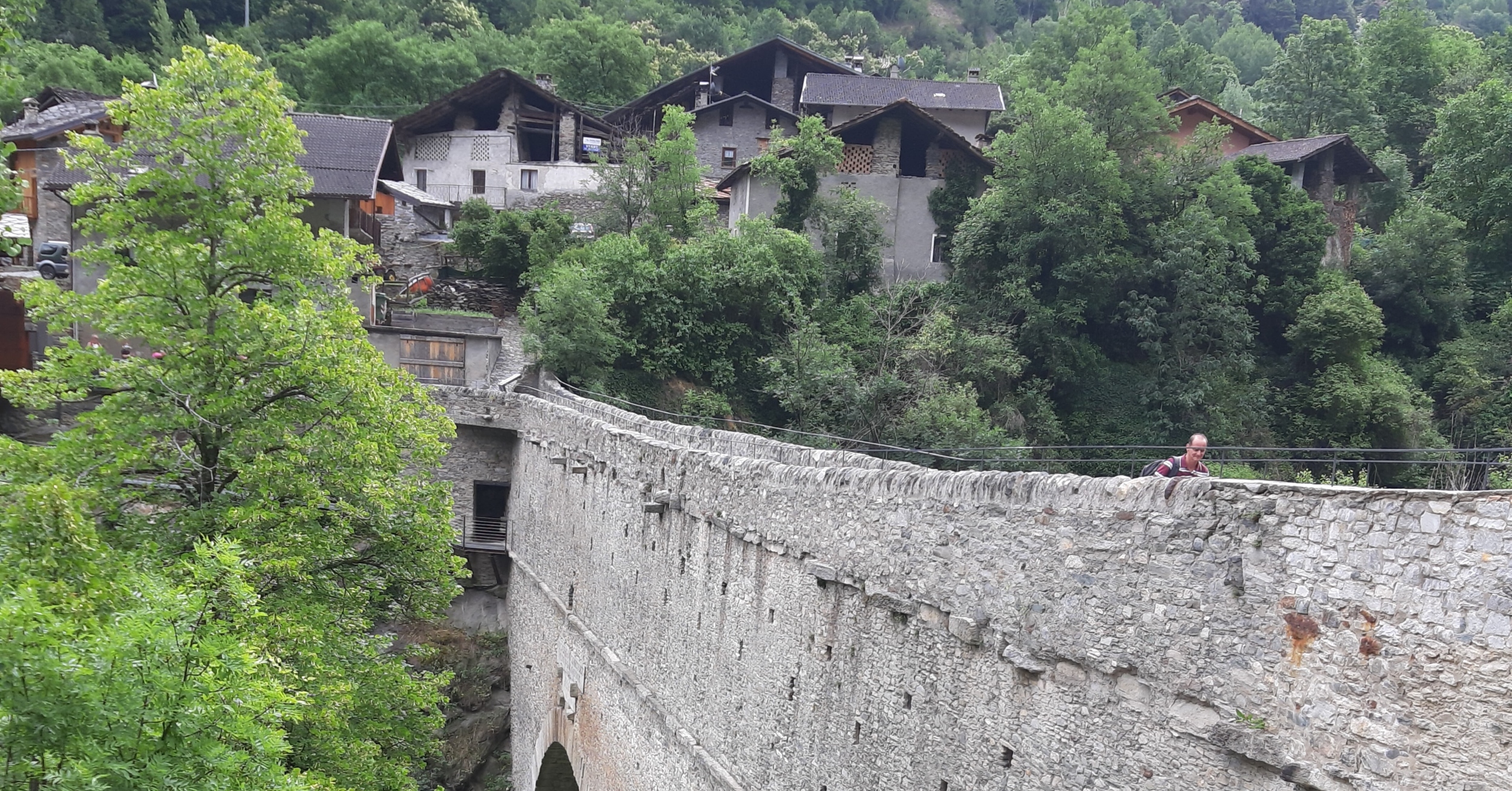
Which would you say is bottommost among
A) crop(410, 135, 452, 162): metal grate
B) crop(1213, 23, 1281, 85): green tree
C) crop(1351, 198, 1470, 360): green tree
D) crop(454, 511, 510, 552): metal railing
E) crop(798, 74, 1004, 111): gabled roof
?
crop(454, 511, 510, 552): metal railing

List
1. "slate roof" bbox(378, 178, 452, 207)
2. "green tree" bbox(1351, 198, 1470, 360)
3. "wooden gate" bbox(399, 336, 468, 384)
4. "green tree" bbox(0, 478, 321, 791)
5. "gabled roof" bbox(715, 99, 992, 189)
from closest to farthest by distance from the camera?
"green tree" bbox(0, 478, 321, 791), "wooden gate" bbox(399, 336, 468, 384), "green tree" bbox(1351, 198, 1470, 360), "gabled roof" bbox(715, 99, 992, 189), "slate roof" bbox(378, 178, 452, 207)

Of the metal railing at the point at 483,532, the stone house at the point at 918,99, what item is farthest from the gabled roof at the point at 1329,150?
the metal railing at the point at 483,532

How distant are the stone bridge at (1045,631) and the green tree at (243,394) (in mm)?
3955

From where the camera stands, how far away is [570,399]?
88.5 ft

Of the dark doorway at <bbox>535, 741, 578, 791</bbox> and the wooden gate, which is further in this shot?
the wooden gate

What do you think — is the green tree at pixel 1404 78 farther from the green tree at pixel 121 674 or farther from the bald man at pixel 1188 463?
the green tree at pixel 121 674

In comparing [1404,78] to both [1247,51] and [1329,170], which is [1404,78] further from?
[1247,51]

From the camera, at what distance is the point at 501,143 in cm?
5188

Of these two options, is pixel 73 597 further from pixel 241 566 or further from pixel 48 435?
pixel 48 435

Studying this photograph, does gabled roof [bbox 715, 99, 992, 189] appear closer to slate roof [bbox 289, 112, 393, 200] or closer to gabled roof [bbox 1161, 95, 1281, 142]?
gabled roof [bbox 1161, 95, 1281, 142]

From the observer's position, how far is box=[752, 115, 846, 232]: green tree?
130 feet

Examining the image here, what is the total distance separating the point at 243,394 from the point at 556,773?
11808 mm

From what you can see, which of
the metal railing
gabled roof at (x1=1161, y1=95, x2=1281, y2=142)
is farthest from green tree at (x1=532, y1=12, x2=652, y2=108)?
the metal railing

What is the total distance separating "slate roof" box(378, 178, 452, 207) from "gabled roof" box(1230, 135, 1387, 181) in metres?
31.4
